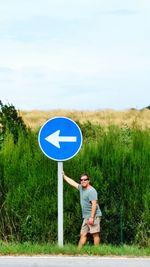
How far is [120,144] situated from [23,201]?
266 cm

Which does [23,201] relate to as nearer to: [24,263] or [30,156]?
[30,156]

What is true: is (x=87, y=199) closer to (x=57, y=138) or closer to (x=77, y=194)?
(x=57, y=138)

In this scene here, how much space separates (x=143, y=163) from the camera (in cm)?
1989

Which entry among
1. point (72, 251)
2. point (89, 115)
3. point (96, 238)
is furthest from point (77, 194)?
point (89, 115)

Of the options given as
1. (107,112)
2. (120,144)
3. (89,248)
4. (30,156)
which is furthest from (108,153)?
(107,112)

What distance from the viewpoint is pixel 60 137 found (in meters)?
17.5

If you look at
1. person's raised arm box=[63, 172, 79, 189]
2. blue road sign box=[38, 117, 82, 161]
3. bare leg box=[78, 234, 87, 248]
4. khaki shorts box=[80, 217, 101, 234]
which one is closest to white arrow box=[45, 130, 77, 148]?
blue road sign box=[38, 117, 82, 161]

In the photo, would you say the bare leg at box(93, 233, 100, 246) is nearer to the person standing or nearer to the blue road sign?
the person standing

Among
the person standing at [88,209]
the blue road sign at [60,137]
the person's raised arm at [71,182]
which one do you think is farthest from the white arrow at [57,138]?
the person's raised arm at [71,182]

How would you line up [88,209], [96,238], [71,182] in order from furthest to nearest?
[96,238], [71,182], [88,209]

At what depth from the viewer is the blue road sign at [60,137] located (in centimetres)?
1753

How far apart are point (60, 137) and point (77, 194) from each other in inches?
98.0

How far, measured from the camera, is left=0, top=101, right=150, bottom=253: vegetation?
19.7 m

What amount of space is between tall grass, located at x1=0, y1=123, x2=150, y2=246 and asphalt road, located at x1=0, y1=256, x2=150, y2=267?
14.3 ft
